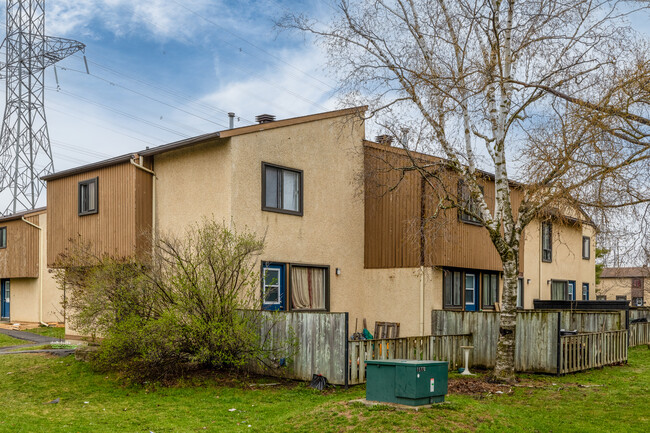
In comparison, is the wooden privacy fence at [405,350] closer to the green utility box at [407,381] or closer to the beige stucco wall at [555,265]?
the green utility box at [407,381]

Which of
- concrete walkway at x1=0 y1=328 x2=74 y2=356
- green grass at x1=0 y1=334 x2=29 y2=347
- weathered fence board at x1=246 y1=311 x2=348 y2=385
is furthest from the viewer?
green grass at x1=0 y1=334 x2=29 y2=347

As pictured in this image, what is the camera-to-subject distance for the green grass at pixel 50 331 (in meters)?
23.7

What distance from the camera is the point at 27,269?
93.9 ft

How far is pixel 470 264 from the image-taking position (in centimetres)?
2108

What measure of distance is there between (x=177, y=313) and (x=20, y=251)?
61.3 feet

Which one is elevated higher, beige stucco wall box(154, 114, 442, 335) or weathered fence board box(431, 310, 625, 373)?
beige stucco wall box(154, 114, 442, 335)

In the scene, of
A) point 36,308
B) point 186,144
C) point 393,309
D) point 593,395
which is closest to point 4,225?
point 36,308

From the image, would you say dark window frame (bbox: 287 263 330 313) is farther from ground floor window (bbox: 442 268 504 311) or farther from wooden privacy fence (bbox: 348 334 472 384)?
wooden privacy fence (bbox: 348 334 472 384)

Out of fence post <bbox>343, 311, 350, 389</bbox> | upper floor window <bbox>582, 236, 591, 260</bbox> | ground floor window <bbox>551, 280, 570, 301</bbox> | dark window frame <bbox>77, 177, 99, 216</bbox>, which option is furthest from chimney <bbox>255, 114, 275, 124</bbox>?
upper floor window <bbox>582, 236, 591, 260</bbox>

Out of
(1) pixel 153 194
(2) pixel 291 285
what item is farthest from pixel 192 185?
(2) pixel 291 285

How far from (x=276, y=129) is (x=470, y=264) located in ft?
26.2

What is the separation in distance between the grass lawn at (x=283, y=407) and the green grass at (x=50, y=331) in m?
8.22

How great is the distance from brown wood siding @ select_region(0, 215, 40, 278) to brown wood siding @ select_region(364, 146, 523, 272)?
16.2 metres

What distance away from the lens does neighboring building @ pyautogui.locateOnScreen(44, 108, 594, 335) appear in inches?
667
